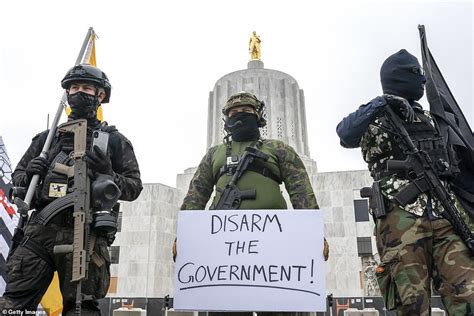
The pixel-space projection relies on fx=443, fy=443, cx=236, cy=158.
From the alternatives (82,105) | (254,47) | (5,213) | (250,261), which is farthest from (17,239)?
(254,47)

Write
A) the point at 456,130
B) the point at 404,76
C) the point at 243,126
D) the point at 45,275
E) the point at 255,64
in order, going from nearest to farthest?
the point at 45,275, the point at 456,130, the point at 404,76, the point at 243,126, the point at 255,64

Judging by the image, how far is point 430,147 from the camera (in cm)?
269

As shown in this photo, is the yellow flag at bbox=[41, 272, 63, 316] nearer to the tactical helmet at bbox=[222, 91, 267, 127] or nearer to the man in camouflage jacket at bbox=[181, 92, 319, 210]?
the man in camouflage jacket at bbox=[181, 92, 319, 210]

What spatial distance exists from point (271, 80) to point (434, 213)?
21.2m

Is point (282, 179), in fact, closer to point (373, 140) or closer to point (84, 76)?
point (373, 140)

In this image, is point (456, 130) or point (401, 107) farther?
point (456, 130)

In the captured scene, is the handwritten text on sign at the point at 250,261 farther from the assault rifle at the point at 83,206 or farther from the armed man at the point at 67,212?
the assault rifle at the point at 83,206

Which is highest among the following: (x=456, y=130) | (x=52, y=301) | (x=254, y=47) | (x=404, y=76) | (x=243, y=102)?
(x=254, y=47)

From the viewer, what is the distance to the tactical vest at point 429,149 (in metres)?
2.63

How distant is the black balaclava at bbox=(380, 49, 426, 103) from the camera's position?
2906 millimetres

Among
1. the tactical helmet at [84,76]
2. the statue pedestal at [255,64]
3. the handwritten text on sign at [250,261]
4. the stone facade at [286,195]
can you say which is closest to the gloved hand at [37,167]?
the tactical helmet at [84,76]

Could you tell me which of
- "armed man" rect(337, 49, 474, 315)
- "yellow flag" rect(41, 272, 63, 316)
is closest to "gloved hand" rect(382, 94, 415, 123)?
"armed man" rect(337, 49, 474, 315)

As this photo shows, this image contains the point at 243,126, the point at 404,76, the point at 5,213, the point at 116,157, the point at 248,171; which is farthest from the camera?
the point at 5,213

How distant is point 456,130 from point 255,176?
4.56ft
